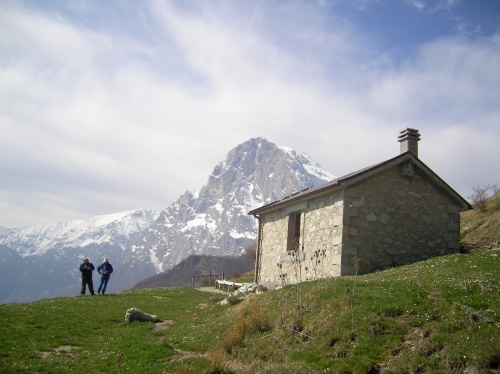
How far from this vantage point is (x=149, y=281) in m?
137

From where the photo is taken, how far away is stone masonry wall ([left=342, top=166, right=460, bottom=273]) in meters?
14.9

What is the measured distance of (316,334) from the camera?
28.8ft

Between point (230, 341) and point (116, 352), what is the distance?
115 inches

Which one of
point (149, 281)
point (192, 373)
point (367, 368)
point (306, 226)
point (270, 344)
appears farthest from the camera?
point (149, 281)

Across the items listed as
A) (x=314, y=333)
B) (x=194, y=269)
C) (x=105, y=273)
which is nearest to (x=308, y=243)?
(x=314, y=333)

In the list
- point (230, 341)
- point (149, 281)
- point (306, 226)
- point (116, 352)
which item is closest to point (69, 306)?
point (116, 352)

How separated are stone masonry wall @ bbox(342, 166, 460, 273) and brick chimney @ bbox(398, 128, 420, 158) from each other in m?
1.31

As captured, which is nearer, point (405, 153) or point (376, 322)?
point (376, 322)

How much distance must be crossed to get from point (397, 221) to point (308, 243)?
3.53 meters

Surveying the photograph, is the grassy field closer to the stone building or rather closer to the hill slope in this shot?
the stone building

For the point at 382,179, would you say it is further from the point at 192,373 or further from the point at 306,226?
the point at 192,373

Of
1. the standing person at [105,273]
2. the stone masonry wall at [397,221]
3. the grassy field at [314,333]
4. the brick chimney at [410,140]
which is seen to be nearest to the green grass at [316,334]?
the grassy field at [314,333]

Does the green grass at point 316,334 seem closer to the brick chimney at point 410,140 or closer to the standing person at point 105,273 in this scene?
the brick chimney at point 410,140

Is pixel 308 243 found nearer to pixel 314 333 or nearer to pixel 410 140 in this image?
pixel 410 140
